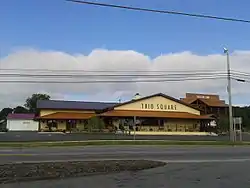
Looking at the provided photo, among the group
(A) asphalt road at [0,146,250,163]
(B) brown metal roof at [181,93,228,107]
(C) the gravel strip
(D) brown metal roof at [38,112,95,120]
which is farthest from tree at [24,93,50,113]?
(C) the gravel strip

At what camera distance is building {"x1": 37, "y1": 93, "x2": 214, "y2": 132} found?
7438 cm

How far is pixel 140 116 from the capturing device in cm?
7331

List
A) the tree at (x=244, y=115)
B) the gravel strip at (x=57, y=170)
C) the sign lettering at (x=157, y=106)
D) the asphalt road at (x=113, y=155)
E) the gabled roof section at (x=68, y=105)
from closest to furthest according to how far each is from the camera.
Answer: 1. the gravel strip at (x=57, y=170)
2. the asphalt road at (x=113, y=155)
3. the sign lettering at (x=157, y=106)
4. the gabled roof section at (x=68, y=105)
5. the tree at (x=244, y=115)

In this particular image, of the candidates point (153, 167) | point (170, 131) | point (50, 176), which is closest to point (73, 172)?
point (50, 176)

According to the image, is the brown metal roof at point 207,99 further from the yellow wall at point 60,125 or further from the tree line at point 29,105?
the tree line at point 29,105

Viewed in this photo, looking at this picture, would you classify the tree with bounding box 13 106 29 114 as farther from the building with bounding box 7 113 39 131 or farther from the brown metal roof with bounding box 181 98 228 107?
the brown metal roof with bounding box 181 98 228 107

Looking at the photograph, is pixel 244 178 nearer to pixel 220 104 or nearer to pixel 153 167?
pixel 153 167

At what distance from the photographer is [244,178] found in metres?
14.0

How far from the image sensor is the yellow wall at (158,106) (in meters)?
79.2

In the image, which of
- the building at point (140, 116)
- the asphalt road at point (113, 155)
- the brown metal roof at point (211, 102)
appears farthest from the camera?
the brown metal roof at point (211, 102)

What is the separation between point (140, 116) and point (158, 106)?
29.9 feet

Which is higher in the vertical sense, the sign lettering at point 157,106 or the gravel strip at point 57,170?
the sign lettering at point 157,106

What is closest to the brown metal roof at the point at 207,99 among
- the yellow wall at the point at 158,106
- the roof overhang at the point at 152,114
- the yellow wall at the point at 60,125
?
the yellow wall at the point at 158,106

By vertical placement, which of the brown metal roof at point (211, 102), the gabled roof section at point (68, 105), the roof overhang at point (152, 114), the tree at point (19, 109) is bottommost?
the roof overhang at point (152, 114)
